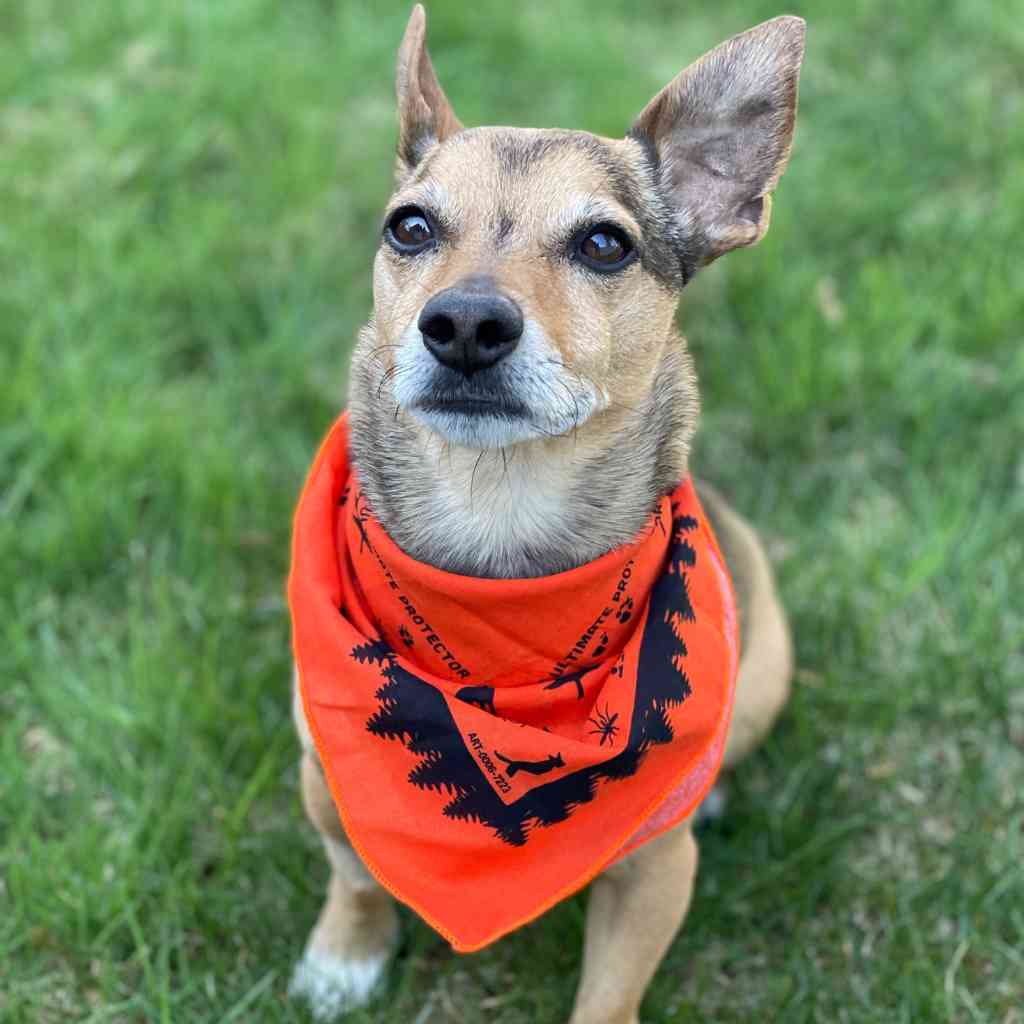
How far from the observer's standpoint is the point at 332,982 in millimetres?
3268

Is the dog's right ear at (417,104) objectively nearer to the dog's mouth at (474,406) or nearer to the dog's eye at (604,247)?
the dog's eye at (604,247)

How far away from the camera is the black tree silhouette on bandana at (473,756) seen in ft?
9.27

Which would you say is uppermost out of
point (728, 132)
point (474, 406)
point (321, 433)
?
point (728, 132)

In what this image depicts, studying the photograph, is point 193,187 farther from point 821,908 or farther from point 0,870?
point 821,908

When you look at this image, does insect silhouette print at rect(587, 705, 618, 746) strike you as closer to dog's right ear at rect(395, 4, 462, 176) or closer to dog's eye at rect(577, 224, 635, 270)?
dog's eye at rect(577, 224, 635, 270)

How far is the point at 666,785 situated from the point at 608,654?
354 mm

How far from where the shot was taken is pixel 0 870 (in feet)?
11.2

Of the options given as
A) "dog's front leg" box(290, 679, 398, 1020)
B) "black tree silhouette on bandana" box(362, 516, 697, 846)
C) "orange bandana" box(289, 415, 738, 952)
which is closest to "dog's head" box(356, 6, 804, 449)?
"orange bandana" box(289, 415, 738, 952)

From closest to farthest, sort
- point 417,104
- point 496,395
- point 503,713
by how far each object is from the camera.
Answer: point 496,395 < point 503,713 < point 417,104

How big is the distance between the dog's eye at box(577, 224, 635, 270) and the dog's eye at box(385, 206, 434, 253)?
1.24 feet

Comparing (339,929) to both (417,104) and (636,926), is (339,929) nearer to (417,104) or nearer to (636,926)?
(636,926)

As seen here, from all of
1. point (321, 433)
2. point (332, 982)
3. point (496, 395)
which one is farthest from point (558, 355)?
point (321, 433)

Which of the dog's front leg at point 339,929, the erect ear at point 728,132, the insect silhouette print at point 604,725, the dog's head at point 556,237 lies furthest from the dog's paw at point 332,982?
the erect ear at point 728,132

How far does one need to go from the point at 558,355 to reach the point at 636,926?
58.2 inches
